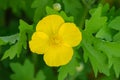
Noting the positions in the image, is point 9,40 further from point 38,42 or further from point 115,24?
point 115,24

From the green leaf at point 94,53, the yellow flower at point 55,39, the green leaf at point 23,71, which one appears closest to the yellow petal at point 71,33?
the yellow flower at point 55,39

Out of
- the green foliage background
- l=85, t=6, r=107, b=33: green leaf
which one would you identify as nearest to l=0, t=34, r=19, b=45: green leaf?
the green foliage background

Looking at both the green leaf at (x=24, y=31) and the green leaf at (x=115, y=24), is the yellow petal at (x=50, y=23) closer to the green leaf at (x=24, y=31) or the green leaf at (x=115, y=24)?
the green leaf at (x=24, y=31)

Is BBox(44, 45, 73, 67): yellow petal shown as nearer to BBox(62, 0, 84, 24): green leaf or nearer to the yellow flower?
the yellow flower

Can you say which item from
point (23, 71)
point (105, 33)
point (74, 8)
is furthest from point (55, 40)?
point (23, 71)

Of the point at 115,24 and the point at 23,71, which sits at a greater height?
the point at 115,24

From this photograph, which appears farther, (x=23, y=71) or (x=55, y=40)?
(x=23, y=71)
